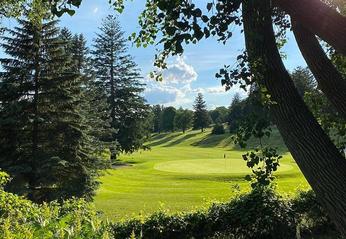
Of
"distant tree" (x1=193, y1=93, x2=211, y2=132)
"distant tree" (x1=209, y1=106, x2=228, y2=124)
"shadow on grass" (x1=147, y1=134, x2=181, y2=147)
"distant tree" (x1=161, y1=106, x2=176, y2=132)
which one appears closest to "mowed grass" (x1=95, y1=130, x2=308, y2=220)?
"shadow on grass" (x1=147, y1=134, x2=181, y2=147)

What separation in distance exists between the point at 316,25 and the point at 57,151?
2249 centimetres

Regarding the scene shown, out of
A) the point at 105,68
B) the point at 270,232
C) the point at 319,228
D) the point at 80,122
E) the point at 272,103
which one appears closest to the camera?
the point at 272,103

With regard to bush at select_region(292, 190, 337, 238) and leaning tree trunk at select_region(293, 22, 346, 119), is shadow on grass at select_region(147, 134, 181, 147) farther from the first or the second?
leaning tree trunk at select_region(293, 22, 346, 119)

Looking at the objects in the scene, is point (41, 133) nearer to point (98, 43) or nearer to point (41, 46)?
point (41, 46)

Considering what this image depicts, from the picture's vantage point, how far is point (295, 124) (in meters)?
3.80

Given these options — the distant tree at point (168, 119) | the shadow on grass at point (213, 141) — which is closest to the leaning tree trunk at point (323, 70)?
the shadow on grass at point (213, 141)

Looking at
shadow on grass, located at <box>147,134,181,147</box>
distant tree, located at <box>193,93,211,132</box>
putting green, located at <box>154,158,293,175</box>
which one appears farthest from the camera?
distant tree, located at <box>193,93,211,132</box>

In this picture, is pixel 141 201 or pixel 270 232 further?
pixel 141 201

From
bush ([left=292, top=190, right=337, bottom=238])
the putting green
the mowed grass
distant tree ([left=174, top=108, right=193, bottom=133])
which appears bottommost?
the mowed grass

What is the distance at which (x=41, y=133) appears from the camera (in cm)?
2542

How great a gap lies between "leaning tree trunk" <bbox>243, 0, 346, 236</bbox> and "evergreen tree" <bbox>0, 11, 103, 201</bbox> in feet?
70.0

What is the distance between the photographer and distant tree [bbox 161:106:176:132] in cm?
14300

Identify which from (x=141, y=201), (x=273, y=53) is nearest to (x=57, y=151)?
(x=141, y=201)

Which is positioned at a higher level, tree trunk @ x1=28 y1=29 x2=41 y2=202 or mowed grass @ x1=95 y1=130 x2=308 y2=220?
tree trunk @ x1=28 y1=29 x2=41 y2=202
